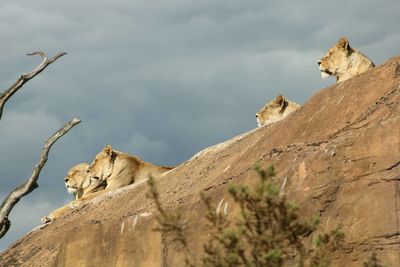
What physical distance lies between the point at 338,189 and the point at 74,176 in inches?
961

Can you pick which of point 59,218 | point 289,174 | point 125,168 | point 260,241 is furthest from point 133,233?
point 125,168

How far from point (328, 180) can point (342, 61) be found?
1814cm

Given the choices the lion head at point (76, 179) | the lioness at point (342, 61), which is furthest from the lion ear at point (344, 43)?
the lion head at point (76, 179)

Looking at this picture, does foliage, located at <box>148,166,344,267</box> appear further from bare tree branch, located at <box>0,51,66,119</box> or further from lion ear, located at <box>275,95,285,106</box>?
lion ear, located at <box>275,95,285,106</box>

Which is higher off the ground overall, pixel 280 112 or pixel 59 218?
pixel 280 112

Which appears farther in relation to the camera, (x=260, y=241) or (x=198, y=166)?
(x=198, y=166)

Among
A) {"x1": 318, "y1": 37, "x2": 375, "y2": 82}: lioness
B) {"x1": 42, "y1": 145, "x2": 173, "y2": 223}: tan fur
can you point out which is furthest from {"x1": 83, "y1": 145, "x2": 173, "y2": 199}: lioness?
{"x1": 318, "y1": 37, "x2": 375, "y2": 82}: lioness

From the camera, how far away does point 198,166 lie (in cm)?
2605

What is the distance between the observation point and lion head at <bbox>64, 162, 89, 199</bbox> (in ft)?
120

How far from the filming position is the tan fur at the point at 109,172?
1367 inches

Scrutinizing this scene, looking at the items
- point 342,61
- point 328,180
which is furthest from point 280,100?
point 328,180

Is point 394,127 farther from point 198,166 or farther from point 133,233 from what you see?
point 198,166

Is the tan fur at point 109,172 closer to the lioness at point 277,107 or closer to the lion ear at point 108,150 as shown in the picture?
the lion ear at point 108,150

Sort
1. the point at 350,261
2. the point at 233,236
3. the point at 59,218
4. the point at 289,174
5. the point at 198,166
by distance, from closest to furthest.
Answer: the point at 233,236, the point at 350,261, the point at 289,174, the point at 198,166, the point at 59,218
